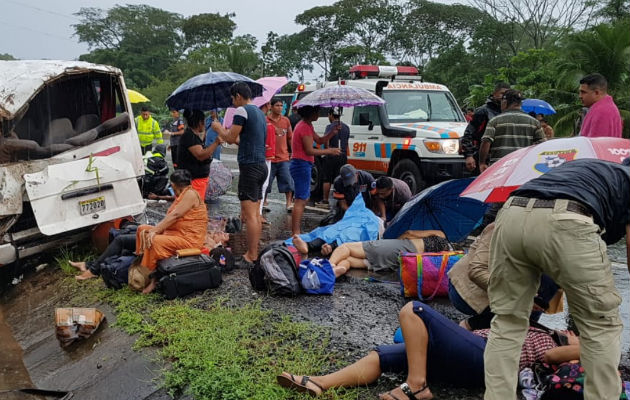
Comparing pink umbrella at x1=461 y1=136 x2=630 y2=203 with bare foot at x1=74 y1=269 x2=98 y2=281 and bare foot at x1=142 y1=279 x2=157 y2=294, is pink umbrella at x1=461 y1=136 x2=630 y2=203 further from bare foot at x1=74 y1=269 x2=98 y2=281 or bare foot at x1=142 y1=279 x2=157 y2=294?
bare foot at x1=74 y1=269 x2=98 y2=281

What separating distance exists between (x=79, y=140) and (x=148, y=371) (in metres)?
3.30

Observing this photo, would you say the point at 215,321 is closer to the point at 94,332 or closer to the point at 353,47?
the point at 94,332

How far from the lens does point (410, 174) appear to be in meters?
8.80

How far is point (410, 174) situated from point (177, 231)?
478cm

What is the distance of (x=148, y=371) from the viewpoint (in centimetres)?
367

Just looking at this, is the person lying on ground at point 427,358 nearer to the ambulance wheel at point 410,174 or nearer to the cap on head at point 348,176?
the cap on head at point 348,176

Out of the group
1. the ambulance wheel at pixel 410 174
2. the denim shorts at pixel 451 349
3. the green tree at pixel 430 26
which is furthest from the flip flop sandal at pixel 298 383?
the green tree at pixel 430 26

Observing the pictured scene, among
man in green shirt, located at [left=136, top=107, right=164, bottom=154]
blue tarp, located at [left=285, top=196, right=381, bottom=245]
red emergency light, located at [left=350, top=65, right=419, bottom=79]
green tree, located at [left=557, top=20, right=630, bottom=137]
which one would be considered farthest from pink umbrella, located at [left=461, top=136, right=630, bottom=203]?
green tree, located at [left=557, top=20, right=630, bottom=137]

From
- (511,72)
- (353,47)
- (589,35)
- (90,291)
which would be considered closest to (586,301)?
(90,291)

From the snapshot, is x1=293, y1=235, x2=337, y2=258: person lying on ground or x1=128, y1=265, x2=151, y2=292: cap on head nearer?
x1=128, y1=265, x2=151, y2=292: cap on head

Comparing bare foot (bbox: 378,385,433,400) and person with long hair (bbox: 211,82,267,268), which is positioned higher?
person with long hair (bbox: 211,82,267,268)

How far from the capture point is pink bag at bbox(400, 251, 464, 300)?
4.67 meters

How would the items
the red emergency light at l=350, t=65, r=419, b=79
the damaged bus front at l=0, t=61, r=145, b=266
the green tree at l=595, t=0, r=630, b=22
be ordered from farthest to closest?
the green tree at l=595, t=0, r=630, b=22, the red emergency light at l=350, t=65, r=419, b=79, the damaged bus front at l=0, t=61, r=145, b=266

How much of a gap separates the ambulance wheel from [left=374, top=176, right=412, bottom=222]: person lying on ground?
2322mm
